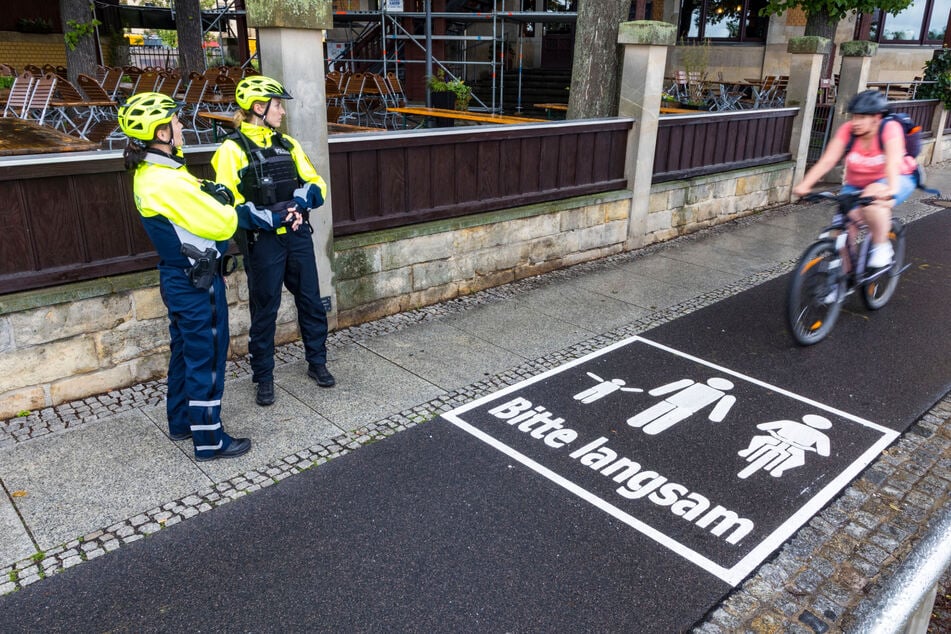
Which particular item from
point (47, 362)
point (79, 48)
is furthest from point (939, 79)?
point (79, 48)

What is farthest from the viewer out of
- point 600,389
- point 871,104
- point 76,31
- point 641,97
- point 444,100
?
point 444,100

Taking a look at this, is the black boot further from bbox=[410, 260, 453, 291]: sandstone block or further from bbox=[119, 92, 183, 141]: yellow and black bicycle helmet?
bbox=[410, 260, 453, 291]: sandstone block

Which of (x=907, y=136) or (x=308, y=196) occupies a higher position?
(x=907, y=136)

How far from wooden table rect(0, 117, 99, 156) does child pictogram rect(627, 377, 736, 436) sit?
435 cm

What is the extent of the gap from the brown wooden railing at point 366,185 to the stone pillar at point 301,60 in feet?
1.02

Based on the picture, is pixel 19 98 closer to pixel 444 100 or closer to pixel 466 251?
pixel 466 251

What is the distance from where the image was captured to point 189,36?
17844 millimetres

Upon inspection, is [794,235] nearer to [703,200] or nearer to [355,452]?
[703,200]

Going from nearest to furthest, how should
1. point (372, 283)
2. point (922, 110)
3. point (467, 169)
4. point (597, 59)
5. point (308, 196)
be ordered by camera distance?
point (308, 196)
point (372, 283)
point (467, 169)
point (597, 59)
point (922, 110)

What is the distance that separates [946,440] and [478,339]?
11.3 ft

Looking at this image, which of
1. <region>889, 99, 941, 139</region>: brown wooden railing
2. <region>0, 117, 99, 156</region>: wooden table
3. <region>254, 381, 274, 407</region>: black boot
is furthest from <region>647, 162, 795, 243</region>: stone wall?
<region>0, 117, 99, 156</region>: wooden table

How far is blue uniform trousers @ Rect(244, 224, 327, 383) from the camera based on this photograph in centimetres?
480

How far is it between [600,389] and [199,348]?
2.80 m

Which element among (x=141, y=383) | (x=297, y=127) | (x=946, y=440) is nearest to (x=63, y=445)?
(x=141, y=383)
